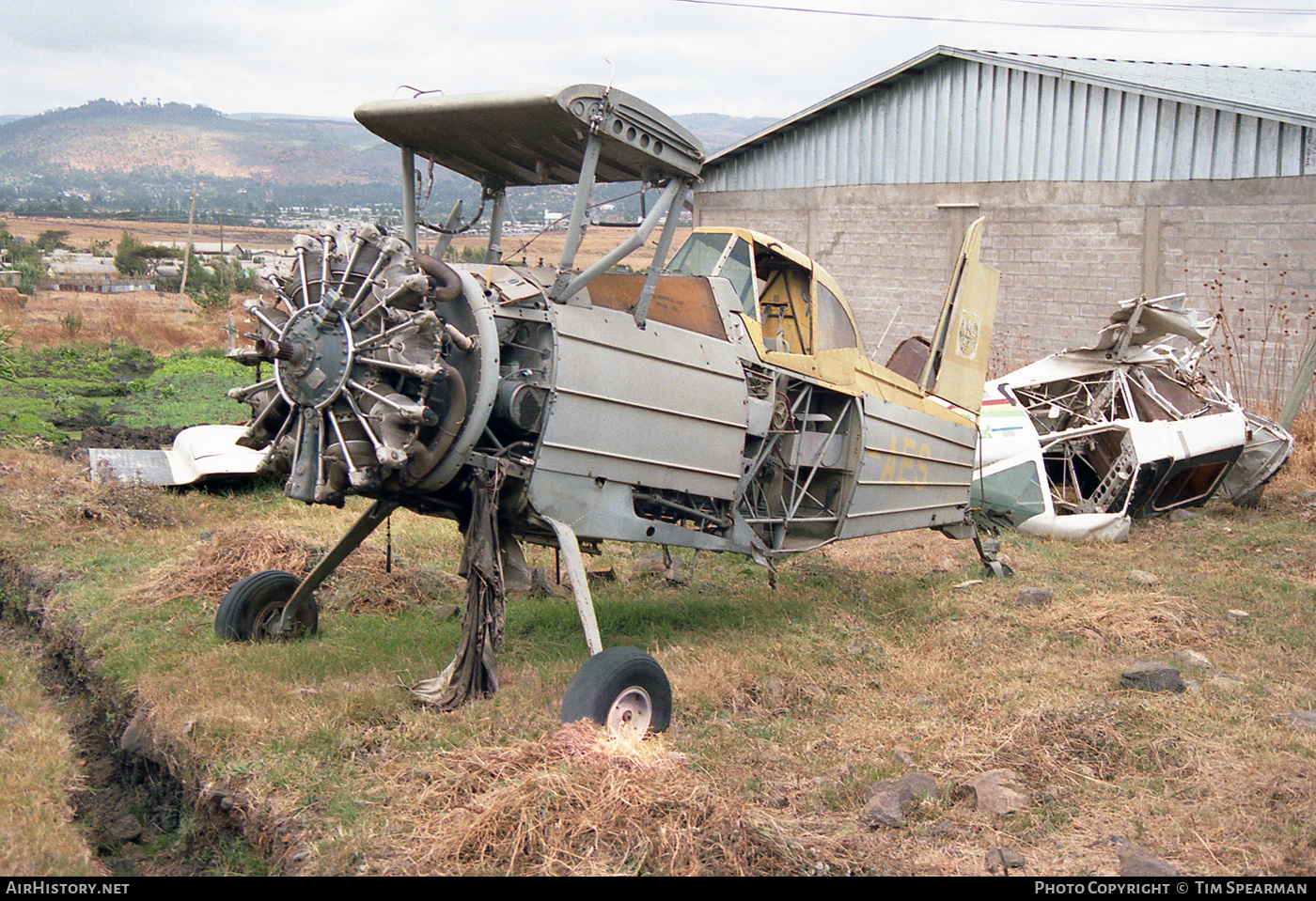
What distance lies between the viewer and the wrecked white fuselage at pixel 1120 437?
37.1 ft

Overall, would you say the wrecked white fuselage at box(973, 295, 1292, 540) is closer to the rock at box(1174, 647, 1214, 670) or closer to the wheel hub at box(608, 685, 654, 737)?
the rock at box(1174, 647, 1214, 670)

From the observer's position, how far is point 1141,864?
3.88 m

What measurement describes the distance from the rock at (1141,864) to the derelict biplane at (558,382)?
2.26 meters

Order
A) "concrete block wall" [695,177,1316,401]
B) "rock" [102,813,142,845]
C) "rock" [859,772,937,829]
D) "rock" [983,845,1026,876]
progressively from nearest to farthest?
"rock" [983,845,1026,876] → "rock" [859,772,937,829] → "rock" [102,813,142,845] → "concrete block wall" [695,177,1316,401]

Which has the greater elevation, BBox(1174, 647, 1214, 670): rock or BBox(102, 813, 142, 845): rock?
BBox(1174, 647, 1214, 670): rock

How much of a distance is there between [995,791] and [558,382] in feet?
9.80

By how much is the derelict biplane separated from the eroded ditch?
3.00ft

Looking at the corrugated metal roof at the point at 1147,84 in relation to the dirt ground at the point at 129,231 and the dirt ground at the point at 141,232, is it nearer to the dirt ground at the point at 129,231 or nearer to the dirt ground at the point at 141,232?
the dirt ground at the point at 141,232

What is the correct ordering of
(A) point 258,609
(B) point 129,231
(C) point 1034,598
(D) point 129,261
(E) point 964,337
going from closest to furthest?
1. (A) point 258,609
2. (C) point 1034,598
3. (E) point 964,337
4. (D) point 129,261
5. (B) point 129,231

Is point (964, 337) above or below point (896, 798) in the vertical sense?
above

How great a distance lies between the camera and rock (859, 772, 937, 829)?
441cm

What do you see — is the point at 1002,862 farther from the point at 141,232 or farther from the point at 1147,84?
the point at 141,232

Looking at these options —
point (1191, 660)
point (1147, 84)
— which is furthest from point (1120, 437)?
point (1147, 84)

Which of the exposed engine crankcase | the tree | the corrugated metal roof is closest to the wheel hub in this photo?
the exposed engine crankcase
